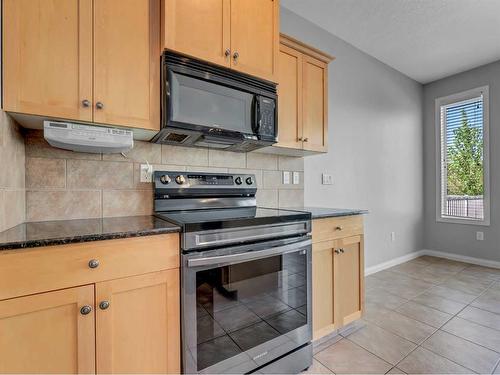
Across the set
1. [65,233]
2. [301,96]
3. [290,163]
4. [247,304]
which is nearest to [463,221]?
[290,163]

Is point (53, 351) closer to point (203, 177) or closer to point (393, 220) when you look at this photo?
point (203, 177)

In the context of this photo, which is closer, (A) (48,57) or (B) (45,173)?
(A) (48,57)

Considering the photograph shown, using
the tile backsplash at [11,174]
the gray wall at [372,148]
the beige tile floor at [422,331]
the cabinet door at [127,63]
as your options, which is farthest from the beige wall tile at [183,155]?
the beige tile floor at [422,331]

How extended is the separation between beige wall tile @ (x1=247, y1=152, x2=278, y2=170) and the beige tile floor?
1446 millimetres

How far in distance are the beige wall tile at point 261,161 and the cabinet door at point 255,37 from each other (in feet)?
2.14

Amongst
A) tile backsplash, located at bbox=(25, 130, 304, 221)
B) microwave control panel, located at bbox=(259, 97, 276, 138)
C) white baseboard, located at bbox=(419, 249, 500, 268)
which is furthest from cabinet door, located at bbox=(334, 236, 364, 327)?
white baseboard, located at bbox=(419, 249, 500, 268)

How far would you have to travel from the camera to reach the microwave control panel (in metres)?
1.74

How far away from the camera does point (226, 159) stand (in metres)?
2.04

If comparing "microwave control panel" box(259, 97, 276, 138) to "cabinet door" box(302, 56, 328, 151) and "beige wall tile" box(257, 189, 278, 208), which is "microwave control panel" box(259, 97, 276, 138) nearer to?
"cabinet door" box(302, 56, 328, 151)

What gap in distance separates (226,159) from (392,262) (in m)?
3.00

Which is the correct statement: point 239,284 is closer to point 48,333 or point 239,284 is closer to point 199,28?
point 48,333

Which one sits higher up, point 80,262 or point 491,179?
point 491,179

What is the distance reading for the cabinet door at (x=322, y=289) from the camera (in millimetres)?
1751

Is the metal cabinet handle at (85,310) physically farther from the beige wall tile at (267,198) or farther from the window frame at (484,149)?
the window frame at (484,149)
